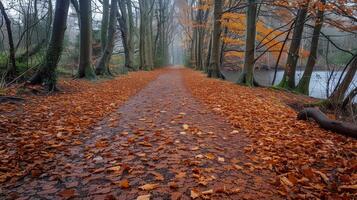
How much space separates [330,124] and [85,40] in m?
10.7

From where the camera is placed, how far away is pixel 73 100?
764cm

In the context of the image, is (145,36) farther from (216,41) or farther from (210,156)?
(210,156)

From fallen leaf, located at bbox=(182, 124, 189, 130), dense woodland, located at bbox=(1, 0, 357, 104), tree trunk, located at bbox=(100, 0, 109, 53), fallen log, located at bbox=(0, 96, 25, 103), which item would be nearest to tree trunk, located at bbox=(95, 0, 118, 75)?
dense woodland, located at bbox=(1, 0, 357, 104)

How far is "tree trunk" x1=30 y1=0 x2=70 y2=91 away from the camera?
883 centimetres

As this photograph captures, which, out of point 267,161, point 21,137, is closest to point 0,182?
point 21,137

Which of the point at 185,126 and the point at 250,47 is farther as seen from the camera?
the point at 250,47

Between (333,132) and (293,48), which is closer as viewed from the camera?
(333,132)

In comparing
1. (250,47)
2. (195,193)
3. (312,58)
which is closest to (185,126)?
(195,193)

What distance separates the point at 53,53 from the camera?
29.4ft

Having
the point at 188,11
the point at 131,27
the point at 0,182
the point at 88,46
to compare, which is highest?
the point at 188,11

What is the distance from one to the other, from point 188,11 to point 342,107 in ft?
94.3

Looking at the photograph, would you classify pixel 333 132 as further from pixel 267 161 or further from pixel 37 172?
pixel 37 172

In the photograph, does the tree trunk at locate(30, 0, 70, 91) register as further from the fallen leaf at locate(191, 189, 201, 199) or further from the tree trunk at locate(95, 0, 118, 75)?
the fallen leaf at locate(191, 189, 201, 199)

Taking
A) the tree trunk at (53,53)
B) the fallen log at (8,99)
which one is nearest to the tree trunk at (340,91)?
the fallen log at (8,99)
